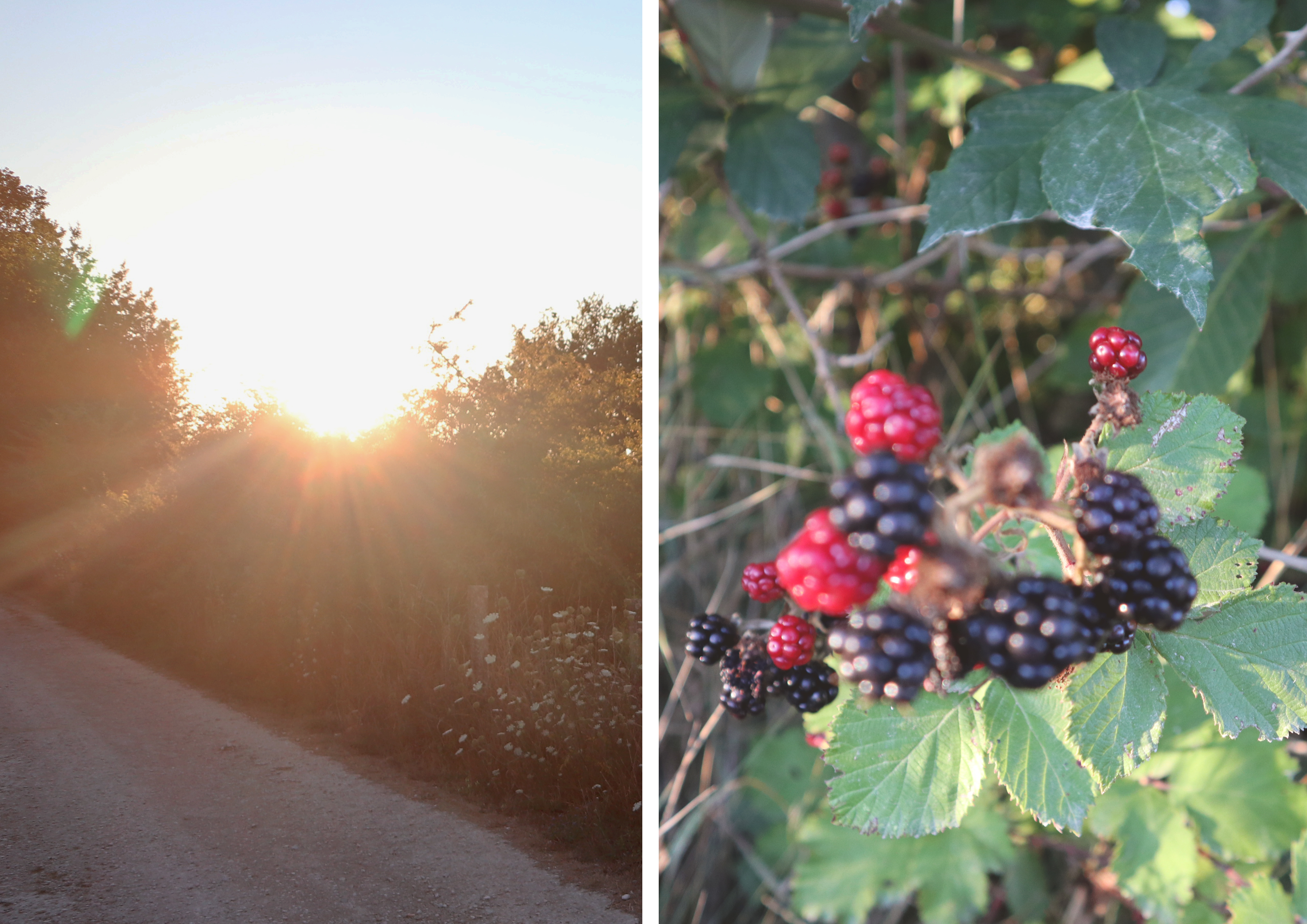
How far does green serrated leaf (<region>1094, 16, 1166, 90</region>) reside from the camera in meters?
0.78

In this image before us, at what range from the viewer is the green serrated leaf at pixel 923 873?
1.13 meters

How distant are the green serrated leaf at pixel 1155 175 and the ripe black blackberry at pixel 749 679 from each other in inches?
17.7

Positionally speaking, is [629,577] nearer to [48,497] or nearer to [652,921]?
[652,921]

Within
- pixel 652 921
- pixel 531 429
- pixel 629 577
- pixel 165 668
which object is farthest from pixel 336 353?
pixel 652 921

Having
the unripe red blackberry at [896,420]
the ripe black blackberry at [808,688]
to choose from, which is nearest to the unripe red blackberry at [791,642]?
the ripe black blackberry at [808,688]

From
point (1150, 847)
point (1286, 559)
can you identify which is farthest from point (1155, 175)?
point (1150, 847)

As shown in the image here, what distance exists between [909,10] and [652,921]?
1.66 meters

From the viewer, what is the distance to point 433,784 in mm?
1109

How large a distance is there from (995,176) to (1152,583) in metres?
0.46

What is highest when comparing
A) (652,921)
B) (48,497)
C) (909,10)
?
(909,10)

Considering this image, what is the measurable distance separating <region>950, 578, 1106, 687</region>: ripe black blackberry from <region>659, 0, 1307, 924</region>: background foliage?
0.12 metres

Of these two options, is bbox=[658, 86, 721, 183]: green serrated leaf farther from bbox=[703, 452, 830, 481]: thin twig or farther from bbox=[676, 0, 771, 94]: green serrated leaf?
bbox=[703, 452, 830, 481]: thin twig

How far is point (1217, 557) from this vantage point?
24.0 inches

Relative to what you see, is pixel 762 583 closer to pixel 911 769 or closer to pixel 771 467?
pixel 911 769
